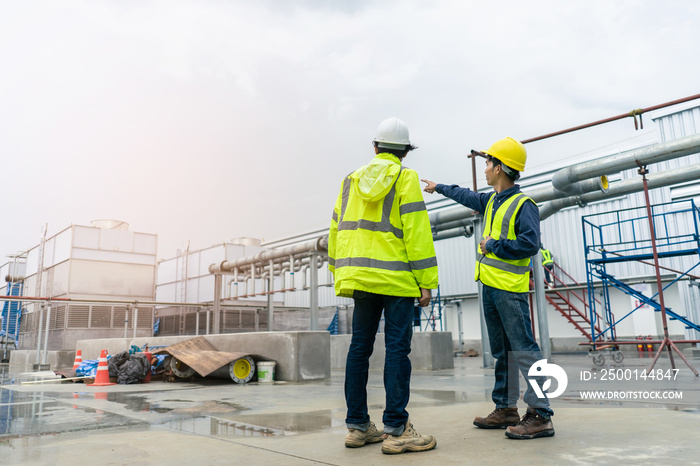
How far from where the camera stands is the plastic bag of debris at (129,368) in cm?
768

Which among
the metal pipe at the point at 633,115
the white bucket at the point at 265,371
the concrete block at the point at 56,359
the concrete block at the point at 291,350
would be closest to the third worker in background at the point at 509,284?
the metal pipe at the point at 633,115

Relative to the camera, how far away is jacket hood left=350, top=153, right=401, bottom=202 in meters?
2.88

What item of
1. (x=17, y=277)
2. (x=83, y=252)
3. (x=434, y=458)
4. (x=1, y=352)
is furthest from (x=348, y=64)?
(x=17, y=277)

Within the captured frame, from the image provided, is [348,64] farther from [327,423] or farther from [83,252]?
[83,252]

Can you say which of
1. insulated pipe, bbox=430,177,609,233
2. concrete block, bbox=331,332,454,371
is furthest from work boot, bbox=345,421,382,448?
concrete block, bbox=331,332,454,371

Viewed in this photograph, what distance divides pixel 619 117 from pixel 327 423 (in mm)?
6586

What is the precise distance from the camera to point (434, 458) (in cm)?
239

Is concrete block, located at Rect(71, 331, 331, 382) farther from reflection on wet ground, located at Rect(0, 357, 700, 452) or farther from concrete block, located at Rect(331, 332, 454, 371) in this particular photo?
concrete block, located at Rect(331, 332, 454, 371)

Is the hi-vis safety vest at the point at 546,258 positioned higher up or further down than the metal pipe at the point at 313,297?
higher up

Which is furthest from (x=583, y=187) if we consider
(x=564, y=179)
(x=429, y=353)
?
(x=429, y=353)

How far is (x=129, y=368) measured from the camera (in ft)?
25.3

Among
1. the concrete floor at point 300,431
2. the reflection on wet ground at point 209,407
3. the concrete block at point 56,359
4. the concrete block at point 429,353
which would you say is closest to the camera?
the concrete floor at point 300,431

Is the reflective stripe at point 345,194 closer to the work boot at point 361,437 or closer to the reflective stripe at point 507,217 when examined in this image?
the reflective stripe at point 507,217

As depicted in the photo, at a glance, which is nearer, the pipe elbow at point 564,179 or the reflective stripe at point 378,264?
the reflective stripe at point 378,264
